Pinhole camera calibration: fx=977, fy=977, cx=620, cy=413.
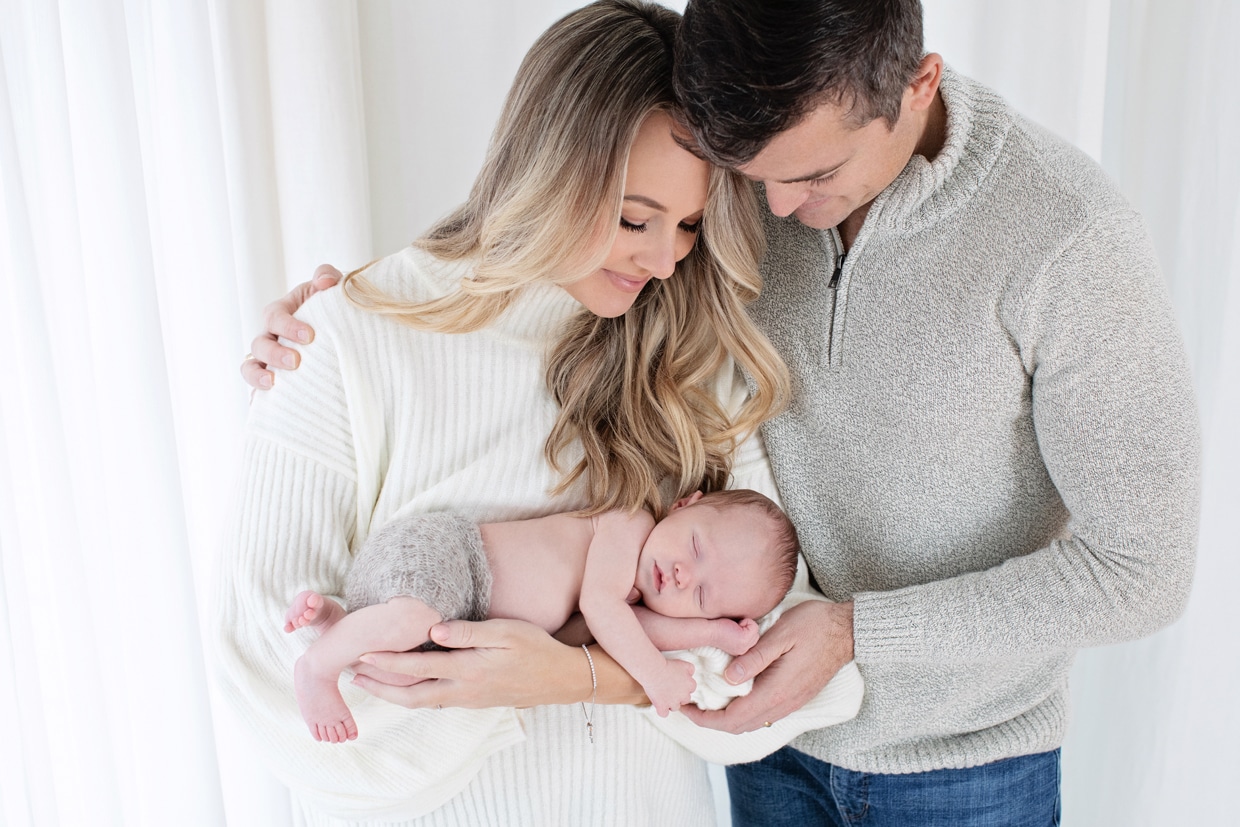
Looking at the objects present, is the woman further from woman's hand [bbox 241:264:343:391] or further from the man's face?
the man's face

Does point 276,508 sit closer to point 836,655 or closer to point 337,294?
point 337,294

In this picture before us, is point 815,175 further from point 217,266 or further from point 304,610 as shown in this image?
point 217,266

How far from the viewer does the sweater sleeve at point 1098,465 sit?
131 cm

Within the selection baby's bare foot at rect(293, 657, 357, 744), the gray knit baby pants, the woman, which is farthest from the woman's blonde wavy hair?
baby's bare foot at rect(293, 657, 357, 744)

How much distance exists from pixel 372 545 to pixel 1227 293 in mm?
1900

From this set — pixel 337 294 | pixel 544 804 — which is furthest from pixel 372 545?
pixel 544 804

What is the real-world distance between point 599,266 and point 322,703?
72 centimetres

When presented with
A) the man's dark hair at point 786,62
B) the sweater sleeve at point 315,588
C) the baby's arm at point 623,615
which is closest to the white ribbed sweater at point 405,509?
the sweater sleeve at point 315,588

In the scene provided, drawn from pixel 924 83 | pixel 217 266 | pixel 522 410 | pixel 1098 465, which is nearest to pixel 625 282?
pixel 522 410

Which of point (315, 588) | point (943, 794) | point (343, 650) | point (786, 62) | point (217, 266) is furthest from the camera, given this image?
point (217, 266)

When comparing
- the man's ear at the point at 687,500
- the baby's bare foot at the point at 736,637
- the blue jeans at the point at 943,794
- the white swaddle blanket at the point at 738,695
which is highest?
the man's ear at the point at 687,500

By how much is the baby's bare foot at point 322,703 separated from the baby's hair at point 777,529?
638mm

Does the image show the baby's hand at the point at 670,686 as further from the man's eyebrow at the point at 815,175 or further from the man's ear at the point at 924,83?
the man's ear at the point at 924,83

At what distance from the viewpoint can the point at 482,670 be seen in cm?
134
